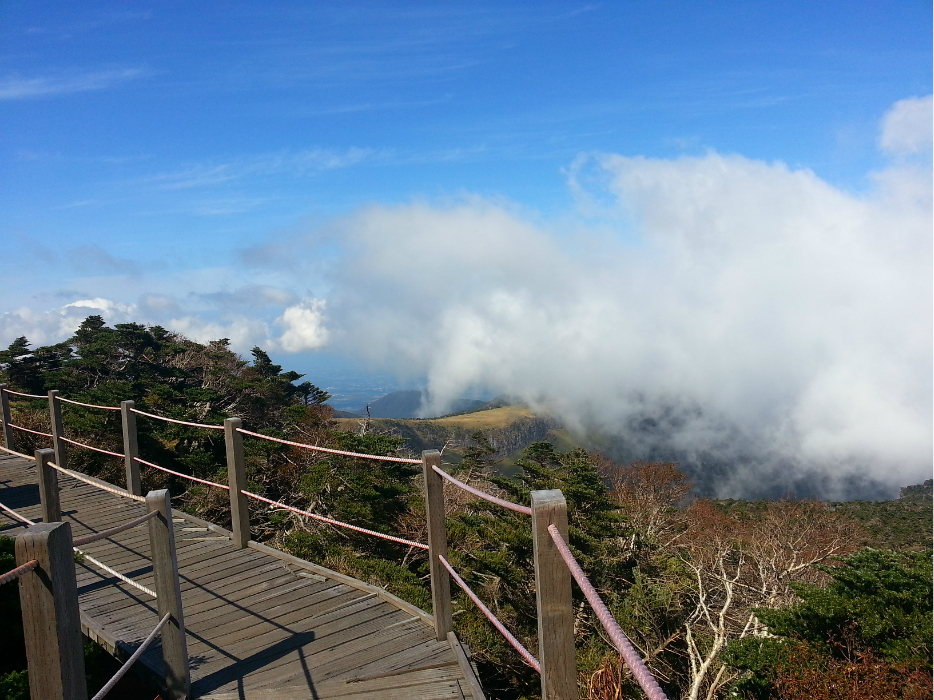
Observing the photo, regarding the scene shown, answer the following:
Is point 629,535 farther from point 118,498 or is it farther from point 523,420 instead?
point 523,420

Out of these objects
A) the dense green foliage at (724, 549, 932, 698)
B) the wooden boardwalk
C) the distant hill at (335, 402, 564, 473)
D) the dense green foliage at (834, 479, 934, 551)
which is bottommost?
the distant hill at (335, 402, 564, 473)

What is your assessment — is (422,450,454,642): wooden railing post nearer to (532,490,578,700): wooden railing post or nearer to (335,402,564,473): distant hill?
(532,490,578,700): wooden railing post

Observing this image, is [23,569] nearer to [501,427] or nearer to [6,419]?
[6,419]

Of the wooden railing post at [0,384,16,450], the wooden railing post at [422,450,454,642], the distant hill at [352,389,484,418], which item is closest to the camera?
the wooden railing post at [422,450,454,642]

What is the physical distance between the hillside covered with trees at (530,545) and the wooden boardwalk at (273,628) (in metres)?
1.60

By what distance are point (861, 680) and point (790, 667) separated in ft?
2.14

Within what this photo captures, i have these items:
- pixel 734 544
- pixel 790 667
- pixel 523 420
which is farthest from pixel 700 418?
pixel 790 667

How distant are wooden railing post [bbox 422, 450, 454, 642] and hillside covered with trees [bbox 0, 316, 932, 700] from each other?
4.69ft

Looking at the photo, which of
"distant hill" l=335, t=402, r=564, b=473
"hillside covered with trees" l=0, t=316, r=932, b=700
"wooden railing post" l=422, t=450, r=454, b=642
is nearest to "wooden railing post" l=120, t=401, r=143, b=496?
"hillside covered with trees" l=0, t=316, r=932, b=700

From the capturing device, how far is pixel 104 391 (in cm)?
1230

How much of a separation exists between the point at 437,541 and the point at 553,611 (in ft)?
4.70

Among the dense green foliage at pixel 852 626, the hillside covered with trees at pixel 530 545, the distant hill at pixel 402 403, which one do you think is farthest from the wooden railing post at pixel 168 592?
the distant hill at pixel 402 403

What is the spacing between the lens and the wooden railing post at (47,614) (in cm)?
176

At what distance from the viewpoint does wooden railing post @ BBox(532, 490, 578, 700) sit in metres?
1.96
